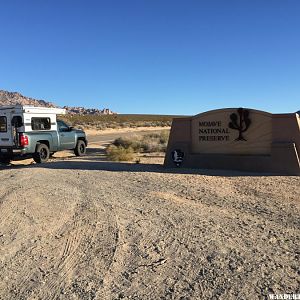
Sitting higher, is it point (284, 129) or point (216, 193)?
point (284, 129)

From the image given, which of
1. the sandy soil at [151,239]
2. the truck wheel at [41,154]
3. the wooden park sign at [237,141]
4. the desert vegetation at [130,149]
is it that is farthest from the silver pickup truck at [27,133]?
the sandy soil at [151,239]

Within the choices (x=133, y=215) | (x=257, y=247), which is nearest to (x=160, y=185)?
(x=133, y=215)

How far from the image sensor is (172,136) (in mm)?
16812

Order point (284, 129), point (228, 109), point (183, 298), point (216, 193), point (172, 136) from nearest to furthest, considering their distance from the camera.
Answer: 1. point (183, 298)
2. point (216, 193)
3. point (284, 129)
4. point (228, 109)
5. point (172, 136)

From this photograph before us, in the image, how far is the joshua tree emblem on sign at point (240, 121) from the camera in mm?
15086

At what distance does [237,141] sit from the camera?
1530 cm

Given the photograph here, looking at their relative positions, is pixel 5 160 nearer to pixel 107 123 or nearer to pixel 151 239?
pixel 151 239

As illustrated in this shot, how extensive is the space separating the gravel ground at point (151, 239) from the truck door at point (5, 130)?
8069 millimetres

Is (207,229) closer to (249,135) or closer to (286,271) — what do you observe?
(286,271)

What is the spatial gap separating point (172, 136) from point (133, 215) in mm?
8126

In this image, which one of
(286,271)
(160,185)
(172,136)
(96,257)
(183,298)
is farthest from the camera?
(172,136)

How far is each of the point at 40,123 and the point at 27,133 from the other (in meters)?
1.11

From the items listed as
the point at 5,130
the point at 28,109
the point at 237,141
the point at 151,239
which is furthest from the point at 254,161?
the point at 5,130

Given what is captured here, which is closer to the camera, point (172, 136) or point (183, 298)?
point (183, 298)
